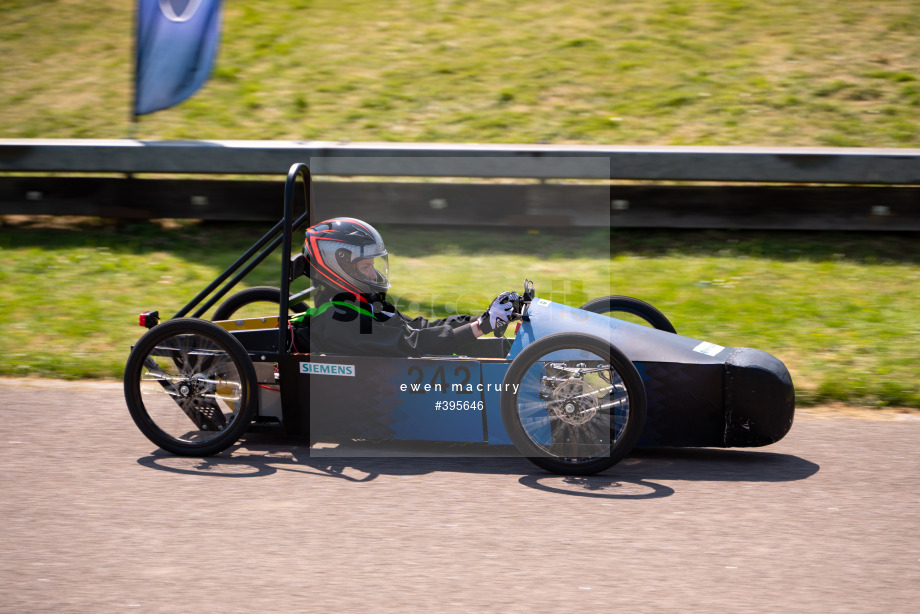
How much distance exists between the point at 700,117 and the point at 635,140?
3.18 ft

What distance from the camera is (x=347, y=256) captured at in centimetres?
492

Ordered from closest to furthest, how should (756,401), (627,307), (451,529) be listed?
(451,529), (756,401), (627,307)

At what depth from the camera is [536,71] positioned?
39.5 feet

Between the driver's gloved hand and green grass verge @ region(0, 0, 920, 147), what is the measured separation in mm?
5995

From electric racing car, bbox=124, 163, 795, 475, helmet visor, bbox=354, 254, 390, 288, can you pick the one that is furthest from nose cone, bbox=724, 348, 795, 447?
helmet visor, bbox=354, 254, 390, 288

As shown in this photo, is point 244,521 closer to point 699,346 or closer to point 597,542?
point 597,542

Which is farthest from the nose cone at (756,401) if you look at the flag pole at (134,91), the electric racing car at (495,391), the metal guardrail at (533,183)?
Result: the flag pole at (134,91)

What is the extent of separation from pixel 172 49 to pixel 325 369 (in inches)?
227

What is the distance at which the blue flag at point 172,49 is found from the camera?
29.9ft

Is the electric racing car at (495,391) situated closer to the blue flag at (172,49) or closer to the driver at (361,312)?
the driver at (361,312)

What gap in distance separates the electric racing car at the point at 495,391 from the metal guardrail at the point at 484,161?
3.56 meters

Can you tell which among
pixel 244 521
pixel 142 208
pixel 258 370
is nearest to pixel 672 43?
pixel 142 208

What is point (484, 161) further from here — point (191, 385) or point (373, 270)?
point (191, 385)

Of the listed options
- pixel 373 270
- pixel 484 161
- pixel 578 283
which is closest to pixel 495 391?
pixel 373 270
